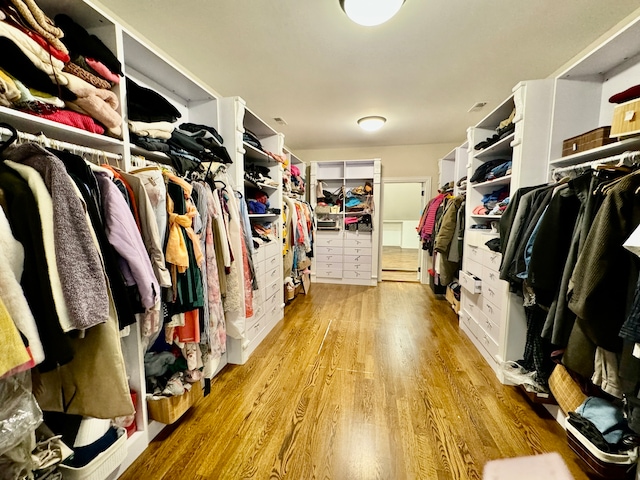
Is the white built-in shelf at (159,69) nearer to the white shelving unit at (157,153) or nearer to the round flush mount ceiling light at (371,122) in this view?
the white shelving unit at (157,153)

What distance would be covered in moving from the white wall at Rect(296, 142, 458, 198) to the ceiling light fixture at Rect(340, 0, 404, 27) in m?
3.26

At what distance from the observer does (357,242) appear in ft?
14.5

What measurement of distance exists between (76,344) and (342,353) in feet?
6.00

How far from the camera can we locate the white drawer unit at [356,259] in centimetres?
441

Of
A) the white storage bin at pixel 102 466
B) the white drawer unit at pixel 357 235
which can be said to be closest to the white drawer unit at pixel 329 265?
the white drawer unit at pixel 357 235

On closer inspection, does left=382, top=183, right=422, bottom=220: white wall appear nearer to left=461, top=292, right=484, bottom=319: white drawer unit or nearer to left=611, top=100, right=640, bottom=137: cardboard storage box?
left=461, top=292, right=484, bottom=319: white drawer unit

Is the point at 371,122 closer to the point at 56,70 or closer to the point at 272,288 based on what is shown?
the point at 272,288

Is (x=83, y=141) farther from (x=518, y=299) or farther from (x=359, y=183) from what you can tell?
(x=359, y=183)

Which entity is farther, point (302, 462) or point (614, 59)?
point (614, 59)

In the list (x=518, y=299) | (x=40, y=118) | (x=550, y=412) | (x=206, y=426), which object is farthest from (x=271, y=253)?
(x=550, y=412)

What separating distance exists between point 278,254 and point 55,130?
199 cm

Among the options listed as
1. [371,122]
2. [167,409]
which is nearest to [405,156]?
[371,122]

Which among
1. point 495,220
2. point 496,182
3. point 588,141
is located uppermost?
point 588,141

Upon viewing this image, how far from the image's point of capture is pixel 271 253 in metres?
2.63
